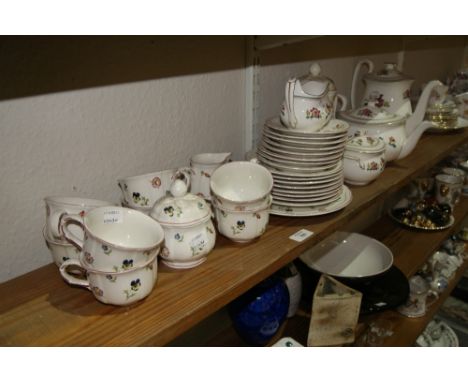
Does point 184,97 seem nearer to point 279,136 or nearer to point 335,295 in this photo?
point 279,136

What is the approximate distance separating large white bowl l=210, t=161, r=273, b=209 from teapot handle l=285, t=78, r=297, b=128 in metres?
0.10

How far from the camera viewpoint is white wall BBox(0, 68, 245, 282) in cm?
60

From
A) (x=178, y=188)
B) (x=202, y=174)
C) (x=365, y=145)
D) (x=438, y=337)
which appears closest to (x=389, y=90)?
(x=365, y=145)

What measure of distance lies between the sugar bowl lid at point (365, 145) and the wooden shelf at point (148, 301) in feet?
0.75

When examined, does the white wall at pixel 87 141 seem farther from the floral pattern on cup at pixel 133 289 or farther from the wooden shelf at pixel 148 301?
the floral pattern on cup at pixel 133 289

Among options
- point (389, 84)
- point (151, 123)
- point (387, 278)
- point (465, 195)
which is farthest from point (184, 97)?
point (465, 195)

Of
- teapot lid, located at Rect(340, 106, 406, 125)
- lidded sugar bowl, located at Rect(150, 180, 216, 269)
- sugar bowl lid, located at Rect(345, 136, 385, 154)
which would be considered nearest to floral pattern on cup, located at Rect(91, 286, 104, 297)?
lidded sugar bowl, located at Rect(150, 180, 216, 269)

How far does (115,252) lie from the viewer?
0.51 m

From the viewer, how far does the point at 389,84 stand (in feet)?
3.49

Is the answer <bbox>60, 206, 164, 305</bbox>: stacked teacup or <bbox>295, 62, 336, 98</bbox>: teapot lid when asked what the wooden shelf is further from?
<bbox>295, 62, 336, 98</bbox>: teapot lid

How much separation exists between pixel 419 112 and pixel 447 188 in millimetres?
634

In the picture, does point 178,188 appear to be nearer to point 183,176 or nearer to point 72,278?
point 183,176

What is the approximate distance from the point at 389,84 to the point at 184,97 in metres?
0.55

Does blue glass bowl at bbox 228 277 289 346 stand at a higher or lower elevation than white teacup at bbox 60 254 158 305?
lower
